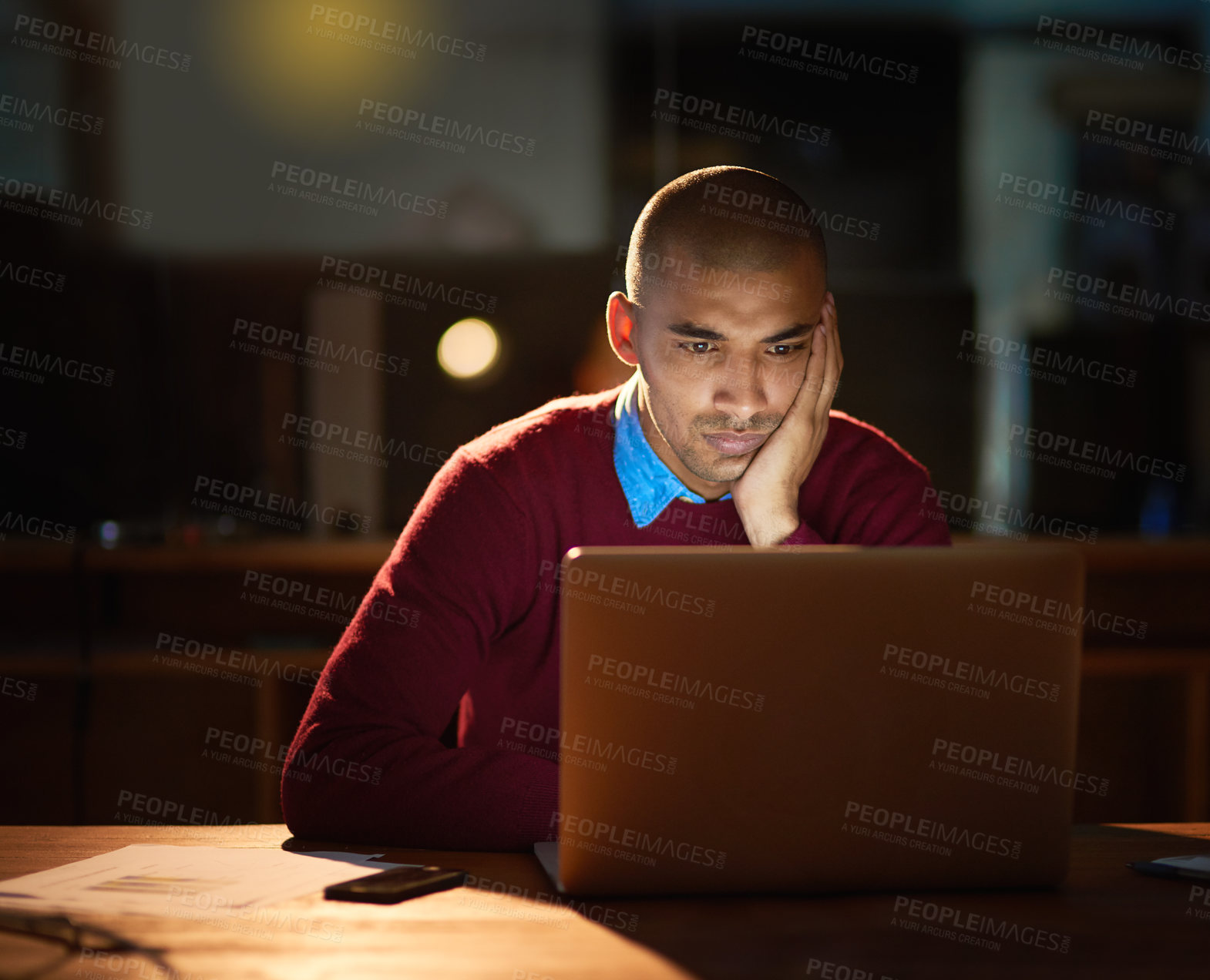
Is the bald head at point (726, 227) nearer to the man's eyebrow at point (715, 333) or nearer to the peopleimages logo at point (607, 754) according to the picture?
the man's eyebrow at point (715, 333)

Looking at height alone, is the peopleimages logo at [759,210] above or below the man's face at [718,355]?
above

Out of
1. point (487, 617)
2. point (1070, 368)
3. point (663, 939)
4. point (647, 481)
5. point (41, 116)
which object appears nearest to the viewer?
point (663, 939)

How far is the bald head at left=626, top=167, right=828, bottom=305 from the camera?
137 centimetres

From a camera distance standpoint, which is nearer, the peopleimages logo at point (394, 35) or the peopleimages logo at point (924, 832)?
the peopleimages logo at point (924, 832)

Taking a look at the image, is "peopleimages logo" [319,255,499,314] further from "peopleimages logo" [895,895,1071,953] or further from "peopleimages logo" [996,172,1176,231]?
"peopleimages logo" [996,172,1176,231]

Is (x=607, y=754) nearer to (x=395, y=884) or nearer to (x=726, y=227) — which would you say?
(x=395, y=884)

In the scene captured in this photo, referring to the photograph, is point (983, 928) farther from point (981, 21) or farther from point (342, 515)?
point (981, 21)

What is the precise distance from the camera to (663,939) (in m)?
0.80

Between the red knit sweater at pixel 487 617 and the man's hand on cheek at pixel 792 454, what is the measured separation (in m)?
0.04

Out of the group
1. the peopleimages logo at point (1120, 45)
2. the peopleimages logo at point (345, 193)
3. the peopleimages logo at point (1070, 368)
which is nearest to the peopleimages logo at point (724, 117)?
the peopleimages logo at point (345, 193)

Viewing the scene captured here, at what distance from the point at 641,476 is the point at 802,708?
2.17ft

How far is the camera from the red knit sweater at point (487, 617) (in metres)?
1.10

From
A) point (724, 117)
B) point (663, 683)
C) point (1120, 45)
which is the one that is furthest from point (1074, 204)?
point (663, 683)

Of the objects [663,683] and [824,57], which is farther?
[824,57]
